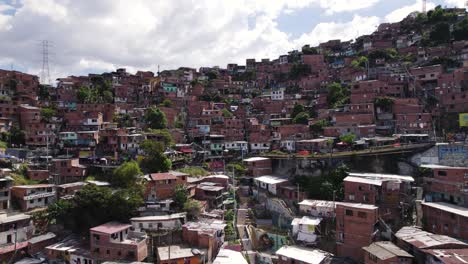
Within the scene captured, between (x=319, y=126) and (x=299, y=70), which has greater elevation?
(x=299, y=70)

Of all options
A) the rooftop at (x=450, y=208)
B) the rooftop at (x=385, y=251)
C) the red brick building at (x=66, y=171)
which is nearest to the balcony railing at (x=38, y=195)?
the red brick building at (x=66, y=171)

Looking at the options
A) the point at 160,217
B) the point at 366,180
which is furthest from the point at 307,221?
the point at 160,217

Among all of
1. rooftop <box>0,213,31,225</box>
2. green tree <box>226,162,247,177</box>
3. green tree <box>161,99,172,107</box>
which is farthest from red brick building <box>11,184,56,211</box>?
green tree <box>161,99,172,107</box>

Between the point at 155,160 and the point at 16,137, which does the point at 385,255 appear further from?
the point at 16,137

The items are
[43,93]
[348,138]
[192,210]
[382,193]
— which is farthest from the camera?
[43,93]

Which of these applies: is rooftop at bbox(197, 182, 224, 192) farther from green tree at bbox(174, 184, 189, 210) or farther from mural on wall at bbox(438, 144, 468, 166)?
mural on wall at bbox(438, 144, 468, 166)

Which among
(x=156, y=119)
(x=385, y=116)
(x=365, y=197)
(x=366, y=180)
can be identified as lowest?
(x=365, y=197)

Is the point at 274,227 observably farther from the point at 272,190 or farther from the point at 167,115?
the point at 167,115
